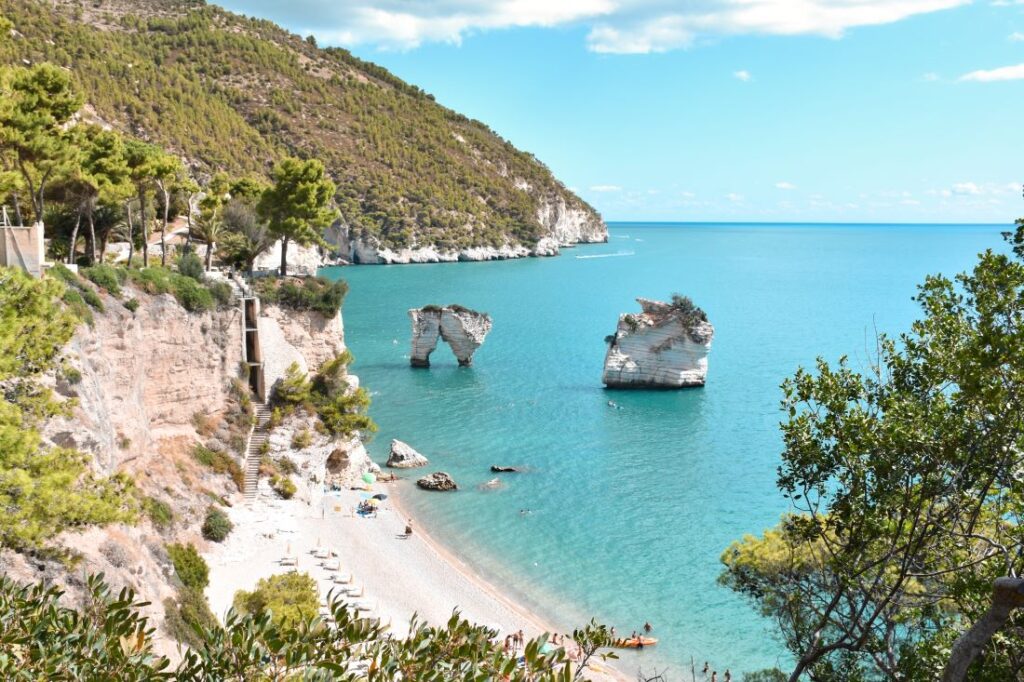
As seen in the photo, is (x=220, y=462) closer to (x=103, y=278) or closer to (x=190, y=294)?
(x=190, y=294)

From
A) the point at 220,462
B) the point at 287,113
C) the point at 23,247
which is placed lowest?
the point at 220,462

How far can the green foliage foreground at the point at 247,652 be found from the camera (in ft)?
22.2

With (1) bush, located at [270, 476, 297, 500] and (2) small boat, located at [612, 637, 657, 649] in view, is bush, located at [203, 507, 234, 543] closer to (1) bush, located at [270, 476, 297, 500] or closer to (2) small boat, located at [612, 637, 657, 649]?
(1) bush, located at [270, 476, 297, 500]

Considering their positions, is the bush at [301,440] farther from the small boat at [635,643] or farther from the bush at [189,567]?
the small boat at [635,643]

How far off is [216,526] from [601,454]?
65.9ft

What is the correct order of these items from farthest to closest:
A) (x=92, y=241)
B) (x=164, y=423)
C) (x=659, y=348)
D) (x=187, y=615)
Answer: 1. (x=659, y=348)
2. (x=92, y=241)
3. (x=164, y=423)
4. (x=187, y=615)

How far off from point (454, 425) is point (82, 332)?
24.4 m

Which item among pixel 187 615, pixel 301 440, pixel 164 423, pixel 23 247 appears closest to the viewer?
pixel 187 615

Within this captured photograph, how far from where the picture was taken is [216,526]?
82.9 feet

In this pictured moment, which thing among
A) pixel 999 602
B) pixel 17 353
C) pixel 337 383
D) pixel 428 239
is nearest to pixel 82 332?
pixel 17 353

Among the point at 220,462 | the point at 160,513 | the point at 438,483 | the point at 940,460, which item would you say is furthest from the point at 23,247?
the point at 940,460

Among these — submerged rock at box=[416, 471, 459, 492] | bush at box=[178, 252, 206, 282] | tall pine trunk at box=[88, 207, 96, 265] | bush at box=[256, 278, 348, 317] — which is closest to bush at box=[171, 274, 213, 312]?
bush at box=[178, 252, 206, 282]

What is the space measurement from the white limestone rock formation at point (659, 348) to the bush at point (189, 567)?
33.1 m

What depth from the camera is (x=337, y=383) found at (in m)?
34.0
